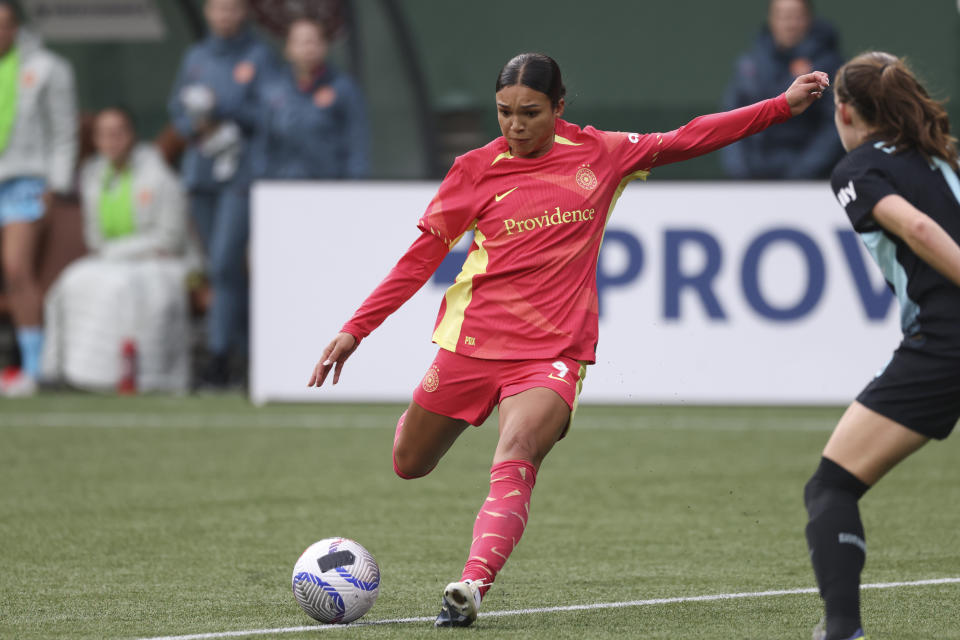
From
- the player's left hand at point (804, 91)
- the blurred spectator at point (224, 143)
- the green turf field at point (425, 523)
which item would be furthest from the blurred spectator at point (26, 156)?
the player's left hand at point (804, 91)

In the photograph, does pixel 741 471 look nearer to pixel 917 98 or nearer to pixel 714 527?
pixel 714 527

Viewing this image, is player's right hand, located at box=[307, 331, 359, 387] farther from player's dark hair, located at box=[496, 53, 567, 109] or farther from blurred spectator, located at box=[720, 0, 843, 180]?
blurred spectator, located at box=[720, 0, 843, 180]

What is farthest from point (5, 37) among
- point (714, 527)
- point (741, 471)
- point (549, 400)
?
point (549, 400)

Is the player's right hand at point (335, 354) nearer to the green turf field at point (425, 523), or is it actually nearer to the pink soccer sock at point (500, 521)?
the pink soccer sock at point (500, 521)

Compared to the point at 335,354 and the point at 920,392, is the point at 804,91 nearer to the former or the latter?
the point at 920,392

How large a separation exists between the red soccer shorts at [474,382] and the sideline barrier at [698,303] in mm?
6038

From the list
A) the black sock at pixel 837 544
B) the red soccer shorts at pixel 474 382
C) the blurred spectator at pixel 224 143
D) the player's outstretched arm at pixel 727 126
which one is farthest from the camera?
the blurred spectator at pixel 224 143

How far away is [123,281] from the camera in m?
13.0

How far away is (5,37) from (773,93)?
5.85 m

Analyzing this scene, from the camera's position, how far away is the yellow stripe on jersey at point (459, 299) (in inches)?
218

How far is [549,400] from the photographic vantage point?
530cm

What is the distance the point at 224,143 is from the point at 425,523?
20.5 feet

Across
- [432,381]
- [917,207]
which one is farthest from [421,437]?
[917,207]

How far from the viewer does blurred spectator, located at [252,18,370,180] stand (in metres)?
12.6
